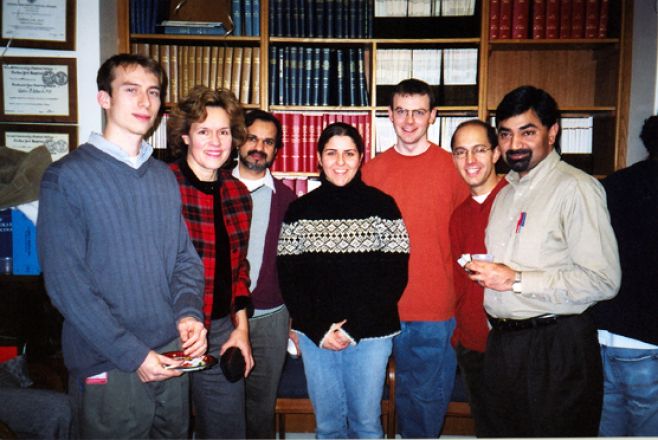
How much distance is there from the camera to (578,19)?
2.92 m

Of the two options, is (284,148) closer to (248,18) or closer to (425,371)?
(248,18)

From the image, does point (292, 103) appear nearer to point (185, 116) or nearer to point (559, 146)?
point (185, 116)

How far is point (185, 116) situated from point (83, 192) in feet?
2.05

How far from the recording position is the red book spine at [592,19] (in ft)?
9.49

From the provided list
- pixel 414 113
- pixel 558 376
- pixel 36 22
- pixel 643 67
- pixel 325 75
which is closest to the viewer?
pixel 558 376

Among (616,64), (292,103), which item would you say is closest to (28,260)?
(292,103)

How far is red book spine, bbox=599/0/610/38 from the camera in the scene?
2895 millimetres

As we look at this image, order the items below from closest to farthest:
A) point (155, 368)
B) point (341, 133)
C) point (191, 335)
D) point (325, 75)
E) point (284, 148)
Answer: point (155, 368) → point (191, 335) → point (341, 133) → point (325, 75) → point (284, 148)

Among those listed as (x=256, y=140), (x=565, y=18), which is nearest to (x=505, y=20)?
(x=565, y=18)

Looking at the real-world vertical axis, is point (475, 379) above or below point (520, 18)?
below

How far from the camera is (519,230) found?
166 centimetres

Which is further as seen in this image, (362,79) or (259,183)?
(362,79)

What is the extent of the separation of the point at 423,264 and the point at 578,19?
225 cm

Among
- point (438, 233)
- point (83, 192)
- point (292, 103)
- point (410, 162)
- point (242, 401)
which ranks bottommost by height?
point (242, 401)
